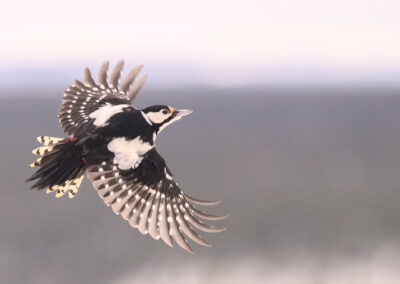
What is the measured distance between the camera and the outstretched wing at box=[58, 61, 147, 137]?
5.89 meters

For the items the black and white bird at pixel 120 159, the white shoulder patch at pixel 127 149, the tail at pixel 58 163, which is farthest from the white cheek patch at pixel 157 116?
the tail at pixel 58 163

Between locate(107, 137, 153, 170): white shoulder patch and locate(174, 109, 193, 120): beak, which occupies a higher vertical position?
locate(174, 109, 193, 120): beak

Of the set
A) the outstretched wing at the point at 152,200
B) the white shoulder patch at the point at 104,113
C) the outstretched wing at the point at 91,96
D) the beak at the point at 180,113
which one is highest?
→ the outstretched wing at the point at 91,96

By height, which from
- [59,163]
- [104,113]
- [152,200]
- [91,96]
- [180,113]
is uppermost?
[91,96]

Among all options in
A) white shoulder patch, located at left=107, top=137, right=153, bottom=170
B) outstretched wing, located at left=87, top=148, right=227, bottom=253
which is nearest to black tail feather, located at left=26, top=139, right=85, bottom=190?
white shoulder patch, located at left=107, top=137, right=153, bottom=170

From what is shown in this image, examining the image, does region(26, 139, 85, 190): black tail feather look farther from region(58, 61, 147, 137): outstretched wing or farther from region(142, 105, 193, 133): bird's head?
region(142, 105, 193, 133): bird's head

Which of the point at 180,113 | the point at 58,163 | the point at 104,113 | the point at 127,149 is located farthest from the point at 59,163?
the point at 180,113

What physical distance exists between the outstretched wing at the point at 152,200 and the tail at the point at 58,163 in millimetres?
401

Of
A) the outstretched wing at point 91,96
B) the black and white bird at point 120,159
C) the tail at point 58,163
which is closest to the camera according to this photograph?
the tail at point 58,163

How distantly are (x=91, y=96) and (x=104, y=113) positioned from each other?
1.76 ft

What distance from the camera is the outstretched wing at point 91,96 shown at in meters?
5.89

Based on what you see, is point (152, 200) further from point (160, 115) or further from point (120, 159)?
point (160, 115)

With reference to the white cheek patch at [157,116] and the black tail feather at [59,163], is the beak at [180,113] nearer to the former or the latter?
the white cheek patch at [157,116]

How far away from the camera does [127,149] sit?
18.0ft
